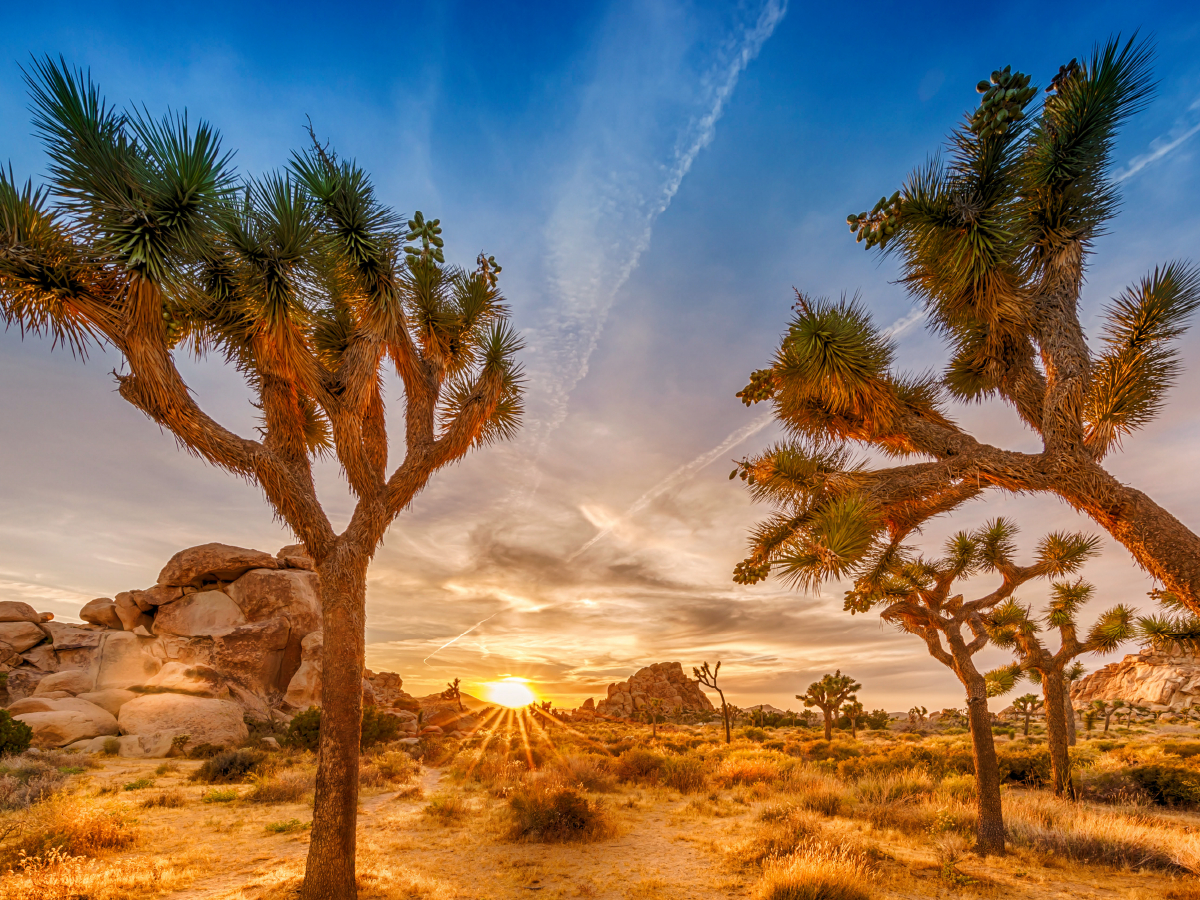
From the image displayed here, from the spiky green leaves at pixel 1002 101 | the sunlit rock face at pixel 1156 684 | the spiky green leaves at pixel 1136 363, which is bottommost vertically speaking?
the sunlit rock face at pixel 1156 684

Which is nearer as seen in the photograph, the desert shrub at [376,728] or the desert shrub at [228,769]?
the desert shrub at [228,769]

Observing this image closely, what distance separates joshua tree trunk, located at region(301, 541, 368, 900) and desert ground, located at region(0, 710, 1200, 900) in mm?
1102

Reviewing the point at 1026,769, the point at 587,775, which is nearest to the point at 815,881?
the point at 587,775

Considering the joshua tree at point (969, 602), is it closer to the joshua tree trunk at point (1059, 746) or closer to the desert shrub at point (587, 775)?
the joshua tree trunk at point (1059, 746)

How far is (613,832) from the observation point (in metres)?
9.71

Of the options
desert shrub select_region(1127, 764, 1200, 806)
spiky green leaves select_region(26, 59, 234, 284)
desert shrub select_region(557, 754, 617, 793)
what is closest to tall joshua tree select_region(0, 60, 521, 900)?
spiky green leaves select_region(26, 59, 234, 284)

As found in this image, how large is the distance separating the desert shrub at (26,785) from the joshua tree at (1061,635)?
66.2ft

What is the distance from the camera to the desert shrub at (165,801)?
11.2 meters

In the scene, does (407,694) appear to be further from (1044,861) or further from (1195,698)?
(1195,698)

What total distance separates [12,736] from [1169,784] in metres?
30.3

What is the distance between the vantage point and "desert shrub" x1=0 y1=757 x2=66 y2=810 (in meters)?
9.29

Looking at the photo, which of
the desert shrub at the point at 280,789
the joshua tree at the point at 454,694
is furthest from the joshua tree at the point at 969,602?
the joshua tree at the point at 454,694

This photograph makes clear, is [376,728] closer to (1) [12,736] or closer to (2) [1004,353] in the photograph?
(1) [12,736]

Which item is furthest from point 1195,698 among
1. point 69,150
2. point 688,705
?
point 69,150
